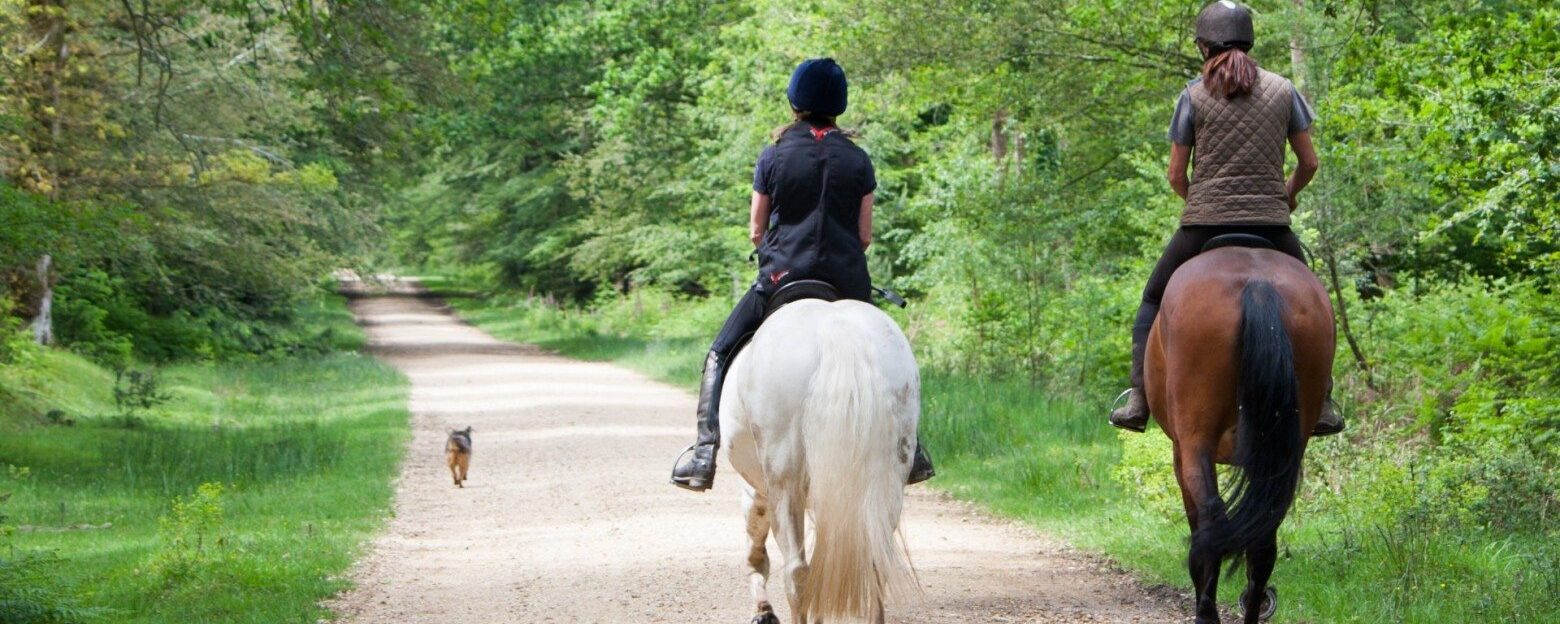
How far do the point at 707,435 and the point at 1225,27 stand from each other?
283cm

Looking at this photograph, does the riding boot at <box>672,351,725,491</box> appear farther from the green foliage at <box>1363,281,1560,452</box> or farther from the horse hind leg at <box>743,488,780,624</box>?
the green foliage at <box>1363,281,1560,452</box>

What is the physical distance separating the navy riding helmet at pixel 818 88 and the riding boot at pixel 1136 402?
1.68 meters

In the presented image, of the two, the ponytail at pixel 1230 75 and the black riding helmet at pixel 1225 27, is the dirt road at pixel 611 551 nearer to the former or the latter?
the ponytail at pixel 1230 75

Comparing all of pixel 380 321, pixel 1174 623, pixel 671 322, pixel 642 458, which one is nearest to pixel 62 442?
pixel 642 458

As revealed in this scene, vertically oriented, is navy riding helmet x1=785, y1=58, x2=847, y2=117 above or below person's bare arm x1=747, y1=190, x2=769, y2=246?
above

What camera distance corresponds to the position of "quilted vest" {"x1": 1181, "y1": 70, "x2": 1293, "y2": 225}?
6.46m

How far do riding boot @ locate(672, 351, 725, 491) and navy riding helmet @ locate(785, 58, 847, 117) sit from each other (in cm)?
117

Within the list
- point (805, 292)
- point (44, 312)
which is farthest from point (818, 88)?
point (44, 312)

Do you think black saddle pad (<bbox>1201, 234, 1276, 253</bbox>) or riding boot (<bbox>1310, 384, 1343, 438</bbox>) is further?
riding boot (<bbox>1310, 384, 1343, 438</bbox>)

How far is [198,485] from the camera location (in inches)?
511

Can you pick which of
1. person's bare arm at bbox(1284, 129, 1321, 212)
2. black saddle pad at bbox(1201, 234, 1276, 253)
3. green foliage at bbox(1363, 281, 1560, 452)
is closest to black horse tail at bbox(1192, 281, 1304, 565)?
black saddle pad at bbox(1201, 234, 1276, 253)

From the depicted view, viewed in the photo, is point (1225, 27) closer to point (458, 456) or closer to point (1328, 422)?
point (1328, 422)

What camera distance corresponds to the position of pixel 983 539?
10203 millimetres

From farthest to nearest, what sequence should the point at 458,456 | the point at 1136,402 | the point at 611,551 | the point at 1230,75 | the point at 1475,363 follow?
the point at 458,456 < the point at 1475,363 < the point at 611,551 < the point at 1136,402 < the point at 1230,75
